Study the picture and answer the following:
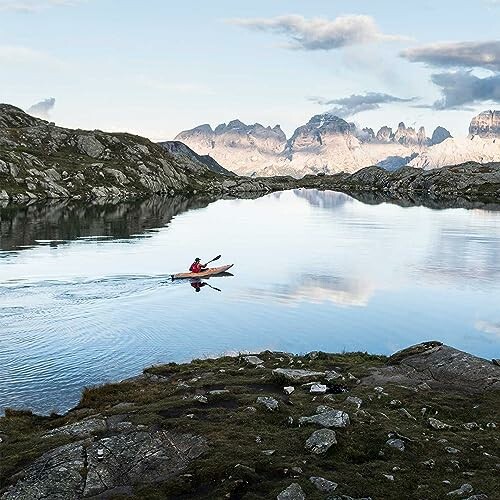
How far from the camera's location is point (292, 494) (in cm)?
2027

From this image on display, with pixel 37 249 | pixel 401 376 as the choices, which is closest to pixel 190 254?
pixel 37 249

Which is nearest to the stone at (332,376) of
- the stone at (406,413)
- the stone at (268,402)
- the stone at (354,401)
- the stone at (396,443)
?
the stone at (354,401)

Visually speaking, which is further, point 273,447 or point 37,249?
point 37,249

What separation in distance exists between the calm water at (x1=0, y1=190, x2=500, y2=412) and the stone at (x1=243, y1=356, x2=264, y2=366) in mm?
8551

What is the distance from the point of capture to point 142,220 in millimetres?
160000

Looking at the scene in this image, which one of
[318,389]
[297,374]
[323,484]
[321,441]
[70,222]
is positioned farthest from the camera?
[70,222]

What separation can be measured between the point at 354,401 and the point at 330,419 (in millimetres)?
3591

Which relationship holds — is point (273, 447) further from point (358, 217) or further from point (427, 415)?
point (358, 217)

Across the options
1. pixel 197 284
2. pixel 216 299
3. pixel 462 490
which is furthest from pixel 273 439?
pixel 197 284

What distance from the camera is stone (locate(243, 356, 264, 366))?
130ft

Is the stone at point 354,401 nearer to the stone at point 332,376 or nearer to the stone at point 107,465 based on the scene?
the stone at point 332,376

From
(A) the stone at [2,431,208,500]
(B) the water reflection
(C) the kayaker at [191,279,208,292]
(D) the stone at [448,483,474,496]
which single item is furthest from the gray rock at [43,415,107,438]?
(B) the water reflection

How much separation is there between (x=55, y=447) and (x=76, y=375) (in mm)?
18415

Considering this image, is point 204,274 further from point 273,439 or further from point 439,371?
point 273,439
